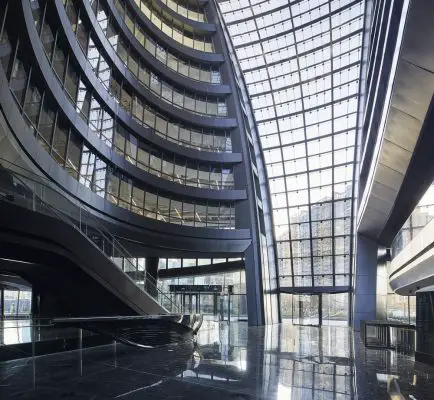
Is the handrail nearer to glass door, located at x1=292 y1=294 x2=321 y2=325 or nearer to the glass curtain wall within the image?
the glass curtain wall

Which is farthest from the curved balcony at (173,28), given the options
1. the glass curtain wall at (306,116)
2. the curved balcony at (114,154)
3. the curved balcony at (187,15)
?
the curved balcony at (114,154)

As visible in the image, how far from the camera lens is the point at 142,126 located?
31.8 meters

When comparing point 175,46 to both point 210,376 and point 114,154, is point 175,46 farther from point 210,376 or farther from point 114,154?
point 210,376

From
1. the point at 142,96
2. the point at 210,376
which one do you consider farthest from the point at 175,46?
the point at 210,376

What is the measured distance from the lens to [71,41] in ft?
66.9

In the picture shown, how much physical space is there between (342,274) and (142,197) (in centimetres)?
2537

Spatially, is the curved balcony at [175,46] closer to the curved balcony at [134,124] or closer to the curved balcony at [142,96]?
the curved balcony at [142,96]

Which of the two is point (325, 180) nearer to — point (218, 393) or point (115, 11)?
point (115, 11)

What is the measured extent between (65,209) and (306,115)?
36794mm

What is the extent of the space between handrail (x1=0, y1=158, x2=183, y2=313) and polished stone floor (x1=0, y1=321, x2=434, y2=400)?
4.01 metres

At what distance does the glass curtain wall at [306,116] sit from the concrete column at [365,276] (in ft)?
31.7

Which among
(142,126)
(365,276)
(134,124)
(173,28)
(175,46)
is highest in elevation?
(173,28)

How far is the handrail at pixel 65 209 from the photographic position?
1264 centimetres

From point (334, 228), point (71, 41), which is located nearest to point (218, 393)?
point (71, 41)
